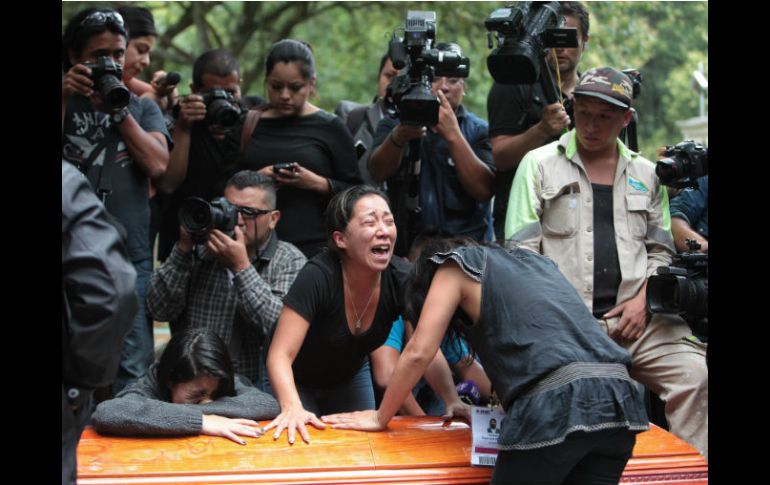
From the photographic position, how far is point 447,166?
4598 millimetres

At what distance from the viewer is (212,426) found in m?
3.18

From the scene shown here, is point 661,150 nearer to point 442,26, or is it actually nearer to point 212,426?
point 212,426

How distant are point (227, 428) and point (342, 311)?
0.65 meters

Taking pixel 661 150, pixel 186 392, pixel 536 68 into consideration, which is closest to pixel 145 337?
pixel 186 392

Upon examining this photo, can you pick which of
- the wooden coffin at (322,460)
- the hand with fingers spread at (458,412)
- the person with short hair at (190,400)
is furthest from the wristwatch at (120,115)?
the hand with fingers spread at (458,412)

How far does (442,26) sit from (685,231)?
17.4ft

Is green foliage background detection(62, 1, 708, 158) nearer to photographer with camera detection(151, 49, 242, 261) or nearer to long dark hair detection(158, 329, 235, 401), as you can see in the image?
photographer with camera detection(151, 49, 242, 261)

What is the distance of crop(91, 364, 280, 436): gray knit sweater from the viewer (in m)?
3.13

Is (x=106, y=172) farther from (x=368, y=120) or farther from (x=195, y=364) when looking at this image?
(x=368, y=120)

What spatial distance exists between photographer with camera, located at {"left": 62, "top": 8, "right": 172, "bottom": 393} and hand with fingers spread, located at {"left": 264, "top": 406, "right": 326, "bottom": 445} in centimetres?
98

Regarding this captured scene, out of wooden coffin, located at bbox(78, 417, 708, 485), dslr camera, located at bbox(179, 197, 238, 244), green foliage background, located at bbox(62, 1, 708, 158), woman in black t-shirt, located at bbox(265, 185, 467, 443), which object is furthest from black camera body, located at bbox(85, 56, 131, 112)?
green foliage background, located at bbox(62, 1, 708, 158)

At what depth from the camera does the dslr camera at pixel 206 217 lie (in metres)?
3.93

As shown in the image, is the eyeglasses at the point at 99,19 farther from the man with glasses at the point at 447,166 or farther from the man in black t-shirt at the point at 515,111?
the man in black t-shirt at the point at 515,111

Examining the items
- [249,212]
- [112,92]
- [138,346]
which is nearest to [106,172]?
[112,92]
